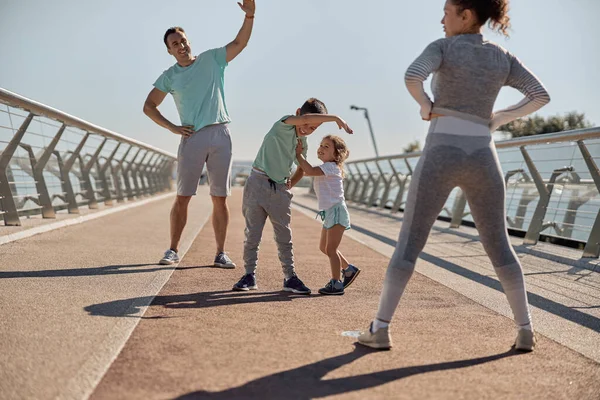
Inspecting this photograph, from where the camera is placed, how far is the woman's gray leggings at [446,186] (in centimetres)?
312

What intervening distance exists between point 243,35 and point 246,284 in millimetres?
2161

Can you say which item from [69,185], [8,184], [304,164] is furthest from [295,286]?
[69,185]

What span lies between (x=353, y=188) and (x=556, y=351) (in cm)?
1833

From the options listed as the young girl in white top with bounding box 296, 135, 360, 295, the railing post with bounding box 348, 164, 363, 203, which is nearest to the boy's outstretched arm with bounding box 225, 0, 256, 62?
the young girl in white top with bounding box 296, 135, 360, 295

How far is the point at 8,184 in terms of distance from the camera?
6.73 m

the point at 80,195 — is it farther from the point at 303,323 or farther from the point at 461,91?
the point at 461,91

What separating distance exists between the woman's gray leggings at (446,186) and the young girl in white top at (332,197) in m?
1.60

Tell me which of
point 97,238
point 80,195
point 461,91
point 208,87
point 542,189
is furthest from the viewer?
point 80,195

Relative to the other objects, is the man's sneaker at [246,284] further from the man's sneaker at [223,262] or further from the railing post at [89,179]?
the railing post at [89,179]

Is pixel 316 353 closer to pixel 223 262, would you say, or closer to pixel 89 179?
pixel 223 262

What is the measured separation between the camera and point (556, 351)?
3318mm

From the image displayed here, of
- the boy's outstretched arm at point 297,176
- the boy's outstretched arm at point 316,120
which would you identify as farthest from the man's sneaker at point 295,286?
the boy's outstretched arm at point 316,120

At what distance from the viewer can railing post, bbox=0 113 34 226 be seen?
668cm

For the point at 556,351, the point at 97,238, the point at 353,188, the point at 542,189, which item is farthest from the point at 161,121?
the point at 353,188
